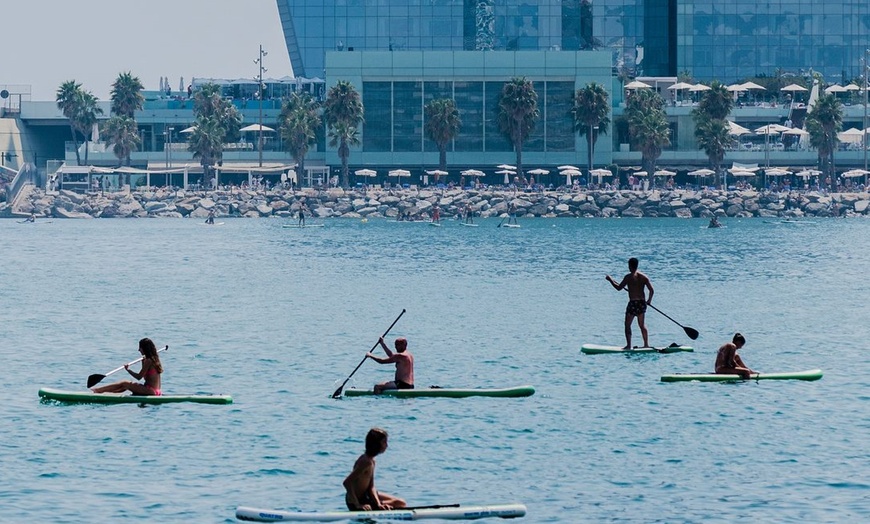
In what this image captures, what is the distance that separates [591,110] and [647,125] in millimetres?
5648

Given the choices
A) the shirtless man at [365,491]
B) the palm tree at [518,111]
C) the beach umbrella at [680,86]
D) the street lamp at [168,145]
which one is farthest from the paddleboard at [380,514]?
the street lamp at [168,145]

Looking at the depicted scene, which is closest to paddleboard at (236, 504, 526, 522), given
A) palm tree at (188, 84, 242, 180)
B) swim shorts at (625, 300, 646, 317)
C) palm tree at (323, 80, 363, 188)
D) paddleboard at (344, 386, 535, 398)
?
paddleboard at (344, 386, 535, 398)

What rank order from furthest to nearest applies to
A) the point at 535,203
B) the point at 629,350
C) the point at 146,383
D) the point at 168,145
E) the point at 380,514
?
the point at 168,145 < the point at 535,203 < the point at 629,350 < the point at 146,383 < the point at 380,514

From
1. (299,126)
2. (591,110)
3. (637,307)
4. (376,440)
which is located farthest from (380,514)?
(299,126)


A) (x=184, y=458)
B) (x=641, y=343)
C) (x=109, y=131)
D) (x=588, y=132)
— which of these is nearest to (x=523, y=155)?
(x=588, y=132)

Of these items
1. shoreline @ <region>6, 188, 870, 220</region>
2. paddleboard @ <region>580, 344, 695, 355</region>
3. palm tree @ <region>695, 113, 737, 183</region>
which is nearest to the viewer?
paddleboard @ <region>580, 344, 695, 355</region>

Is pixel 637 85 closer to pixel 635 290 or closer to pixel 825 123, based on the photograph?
pixel 825 123

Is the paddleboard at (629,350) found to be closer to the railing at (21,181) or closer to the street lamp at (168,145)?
the street lamp at (168,145)

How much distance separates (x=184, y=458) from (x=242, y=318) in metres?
28.7

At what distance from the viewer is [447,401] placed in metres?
33.5

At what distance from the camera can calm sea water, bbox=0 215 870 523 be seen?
82.0 ft

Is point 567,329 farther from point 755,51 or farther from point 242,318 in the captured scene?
point 755,51

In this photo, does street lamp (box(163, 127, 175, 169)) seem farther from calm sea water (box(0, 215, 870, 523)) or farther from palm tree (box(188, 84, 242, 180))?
calm sea water (box(0, 215, 870, 523))

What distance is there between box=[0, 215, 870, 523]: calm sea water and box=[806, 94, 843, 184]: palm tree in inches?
3064
